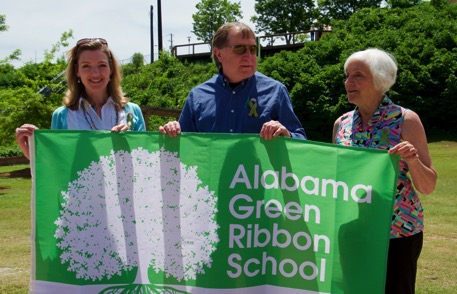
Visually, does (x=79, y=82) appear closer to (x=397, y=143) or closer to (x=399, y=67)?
(x=397, y=143)

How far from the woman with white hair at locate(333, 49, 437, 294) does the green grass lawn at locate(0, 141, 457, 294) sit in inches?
107

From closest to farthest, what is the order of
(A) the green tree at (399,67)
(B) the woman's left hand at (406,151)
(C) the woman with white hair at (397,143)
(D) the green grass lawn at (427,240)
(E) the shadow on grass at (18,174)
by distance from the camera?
(B) the woman's left hand at (406,151), (C) the woman with white hair at (397,143), (D) the green grass lawn at (427,240), (E) the shadow on grass at (18,174), (A) the green tree at (399,67)

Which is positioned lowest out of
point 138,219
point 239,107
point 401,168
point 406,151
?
point 138,219

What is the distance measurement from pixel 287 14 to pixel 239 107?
50.3 metres

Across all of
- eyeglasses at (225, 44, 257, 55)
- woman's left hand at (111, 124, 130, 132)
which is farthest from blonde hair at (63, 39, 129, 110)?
eyeglasses at (225, 44, 257, 55)

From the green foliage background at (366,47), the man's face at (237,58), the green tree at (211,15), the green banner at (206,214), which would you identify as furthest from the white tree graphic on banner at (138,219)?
the green tree at (211,15)

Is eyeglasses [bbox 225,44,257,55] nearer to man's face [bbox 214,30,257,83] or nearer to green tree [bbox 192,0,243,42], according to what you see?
man's face [bbox 214,30,257,83]

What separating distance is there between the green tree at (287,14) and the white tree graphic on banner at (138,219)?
5001cm

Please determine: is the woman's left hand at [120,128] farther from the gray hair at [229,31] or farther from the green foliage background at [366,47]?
the green foliage background at [366,47]

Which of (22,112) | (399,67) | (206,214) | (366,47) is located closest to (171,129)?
(206,214)

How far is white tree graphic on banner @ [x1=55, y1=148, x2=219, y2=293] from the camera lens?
3340 mm

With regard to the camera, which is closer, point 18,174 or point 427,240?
point 427,240

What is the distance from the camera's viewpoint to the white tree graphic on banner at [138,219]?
334cm

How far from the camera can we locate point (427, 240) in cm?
844
